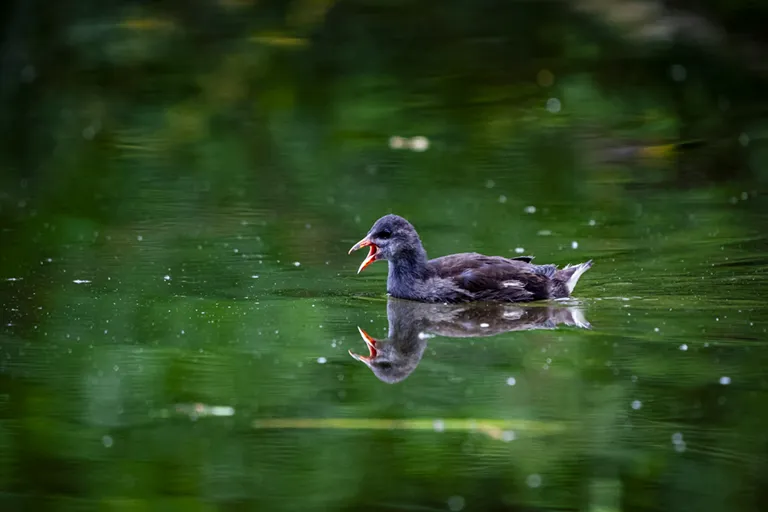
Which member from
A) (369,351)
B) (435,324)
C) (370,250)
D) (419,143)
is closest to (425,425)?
(369,351)

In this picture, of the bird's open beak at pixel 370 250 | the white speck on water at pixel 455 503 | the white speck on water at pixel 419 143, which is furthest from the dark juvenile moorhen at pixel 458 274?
the white speck on water at pixel 419 143

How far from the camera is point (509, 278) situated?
8.94 meters

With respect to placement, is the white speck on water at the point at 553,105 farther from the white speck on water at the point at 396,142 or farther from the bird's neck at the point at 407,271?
the bird's neck at the point at 407,271

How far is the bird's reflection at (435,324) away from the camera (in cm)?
758

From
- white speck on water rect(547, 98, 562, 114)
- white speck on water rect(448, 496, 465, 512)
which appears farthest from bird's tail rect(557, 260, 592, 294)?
white speck on water rect(547, 98, 562, 114)

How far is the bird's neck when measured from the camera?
9.12 m

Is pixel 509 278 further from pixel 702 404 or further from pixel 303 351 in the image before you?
pixel 702 404

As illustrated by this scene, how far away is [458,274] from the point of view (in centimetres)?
903

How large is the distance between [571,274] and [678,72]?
307 inches

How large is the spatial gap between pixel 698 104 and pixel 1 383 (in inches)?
386

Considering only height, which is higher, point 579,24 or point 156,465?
point 579,24

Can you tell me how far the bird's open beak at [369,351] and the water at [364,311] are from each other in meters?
0.05

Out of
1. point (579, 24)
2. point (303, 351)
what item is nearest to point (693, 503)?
point (303, 351)

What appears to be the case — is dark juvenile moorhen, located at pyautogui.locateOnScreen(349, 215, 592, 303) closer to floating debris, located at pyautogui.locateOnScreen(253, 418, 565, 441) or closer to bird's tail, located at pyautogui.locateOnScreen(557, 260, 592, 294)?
bird's tail, located at pyautogui.locateOnScreen(557, 260, 592, 294)
